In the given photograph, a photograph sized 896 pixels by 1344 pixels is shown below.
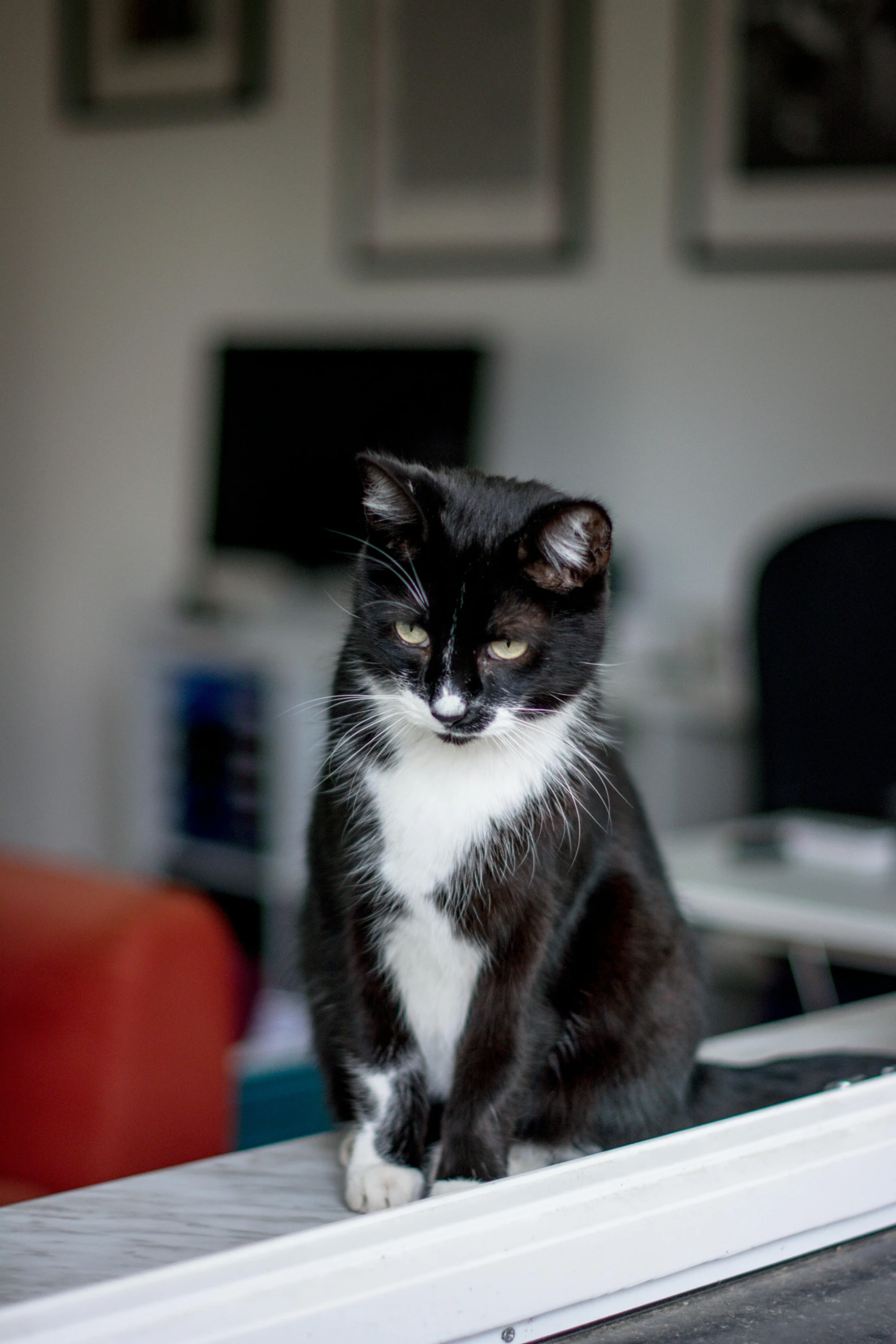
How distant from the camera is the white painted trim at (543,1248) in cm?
57

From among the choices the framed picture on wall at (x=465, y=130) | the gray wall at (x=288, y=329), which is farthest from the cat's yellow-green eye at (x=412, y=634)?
the framed picture on wall at (x=465, y=130)

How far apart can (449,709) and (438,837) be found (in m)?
0.08

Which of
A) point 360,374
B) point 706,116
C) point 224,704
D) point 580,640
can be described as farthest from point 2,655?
point 580,640

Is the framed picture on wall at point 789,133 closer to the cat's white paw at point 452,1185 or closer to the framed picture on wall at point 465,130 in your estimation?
the framed picture on wall at point 465,130

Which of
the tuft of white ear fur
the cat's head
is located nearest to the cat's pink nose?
the cat's head

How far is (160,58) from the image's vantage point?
3816mm

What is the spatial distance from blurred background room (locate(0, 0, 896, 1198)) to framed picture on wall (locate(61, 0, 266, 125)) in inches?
0.4

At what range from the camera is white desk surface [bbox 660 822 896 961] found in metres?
1.49

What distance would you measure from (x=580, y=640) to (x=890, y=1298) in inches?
15.3

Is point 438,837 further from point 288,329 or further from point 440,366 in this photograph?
point 288,329

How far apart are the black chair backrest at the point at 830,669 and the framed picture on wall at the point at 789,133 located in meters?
0.81

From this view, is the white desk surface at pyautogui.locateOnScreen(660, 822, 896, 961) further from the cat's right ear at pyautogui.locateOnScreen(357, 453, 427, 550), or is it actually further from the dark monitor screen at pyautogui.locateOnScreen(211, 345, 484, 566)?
the dark monitor screen at pyautogui.locateOnScreen(211, 345, 484, 566)

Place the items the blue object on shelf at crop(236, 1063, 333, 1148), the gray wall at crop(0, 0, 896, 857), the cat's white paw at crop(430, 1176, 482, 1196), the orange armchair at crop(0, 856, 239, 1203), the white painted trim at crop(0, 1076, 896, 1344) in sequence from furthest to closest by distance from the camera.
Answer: the gray wall at crop(0, 0, 896, 857)
the blue object on shelf at crop(236, 1063, 333, 1148)
the orange armchair at crop(0, 856, 239, 1203)
the cat's white paw at crop(430, 1176, 482, 1196)
the white painted trim at crop(0, 1076, 896, 1344)

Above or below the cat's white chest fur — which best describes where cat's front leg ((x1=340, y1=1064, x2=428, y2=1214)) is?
below
